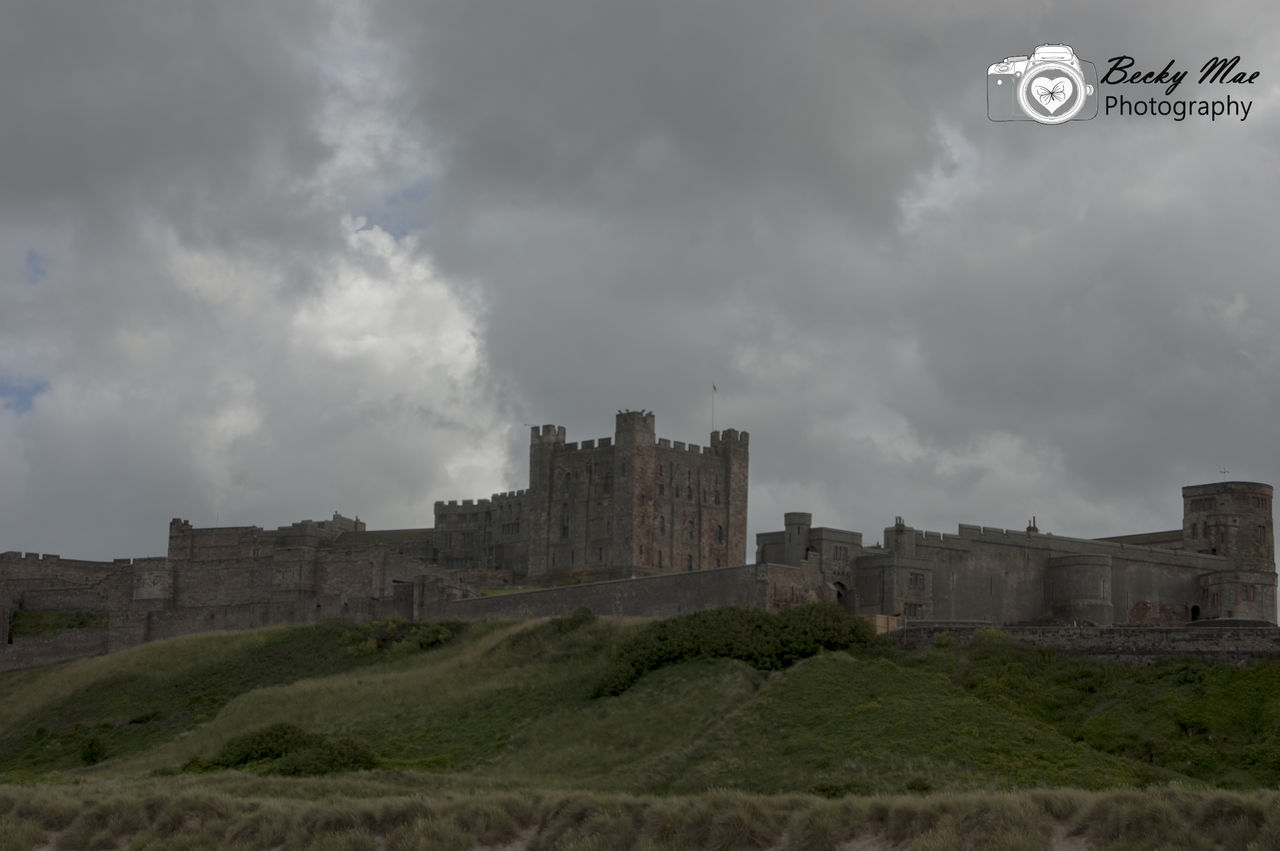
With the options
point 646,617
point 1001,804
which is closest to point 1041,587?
point 646,617

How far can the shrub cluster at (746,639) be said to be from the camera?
4872 cm

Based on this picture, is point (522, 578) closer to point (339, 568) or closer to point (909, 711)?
point (339, 568)

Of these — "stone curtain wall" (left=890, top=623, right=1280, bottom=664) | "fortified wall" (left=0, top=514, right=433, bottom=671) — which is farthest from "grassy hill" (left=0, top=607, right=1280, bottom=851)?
"fortified wall" (left=0, top=514, right=433, bottom=671)

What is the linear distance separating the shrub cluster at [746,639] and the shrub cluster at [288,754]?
9.07 meters

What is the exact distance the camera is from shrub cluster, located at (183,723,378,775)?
139 ft

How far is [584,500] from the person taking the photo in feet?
307

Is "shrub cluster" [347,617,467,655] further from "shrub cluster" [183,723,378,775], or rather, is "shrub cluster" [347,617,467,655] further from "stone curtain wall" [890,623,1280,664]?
"stone curtain wall" [890,623,1280,664]

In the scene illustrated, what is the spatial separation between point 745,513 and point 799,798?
6582 centimetres

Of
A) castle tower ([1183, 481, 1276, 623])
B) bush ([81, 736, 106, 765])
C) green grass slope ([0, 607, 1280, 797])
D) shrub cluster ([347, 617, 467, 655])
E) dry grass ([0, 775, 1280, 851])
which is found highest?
castle tower ([1183, 481, 1276, 623])

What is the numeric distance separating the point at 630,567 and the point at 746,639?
4040 centimetres

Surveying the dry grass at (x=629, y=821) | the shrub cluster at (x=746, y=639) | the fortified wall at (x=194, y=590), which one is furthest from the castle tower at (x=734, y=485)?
Answer: the dry grass at (x=629, y=821)

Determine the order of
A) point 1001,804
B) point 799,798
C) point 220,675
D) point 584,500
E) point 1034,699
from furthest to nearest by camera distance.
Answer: point 584,500 → point 220,675 → point 1034,699 → point 799,798 → point 1001,804

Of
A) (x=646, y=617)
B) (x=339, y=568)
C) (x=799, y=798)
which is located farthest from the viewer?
(x=339, y=568)

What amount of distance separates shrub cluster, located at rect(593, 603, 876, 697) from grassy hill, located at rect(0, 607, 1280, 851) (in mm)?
89
